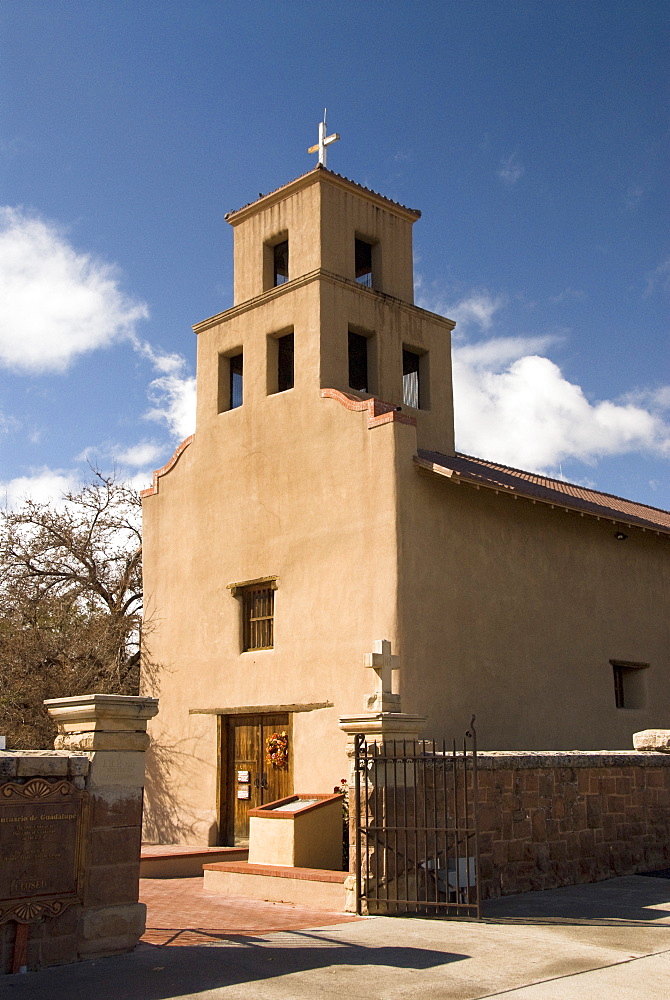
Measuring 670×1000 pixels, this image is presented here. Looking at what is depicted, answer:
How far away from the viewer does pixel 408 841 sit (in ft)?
35.7

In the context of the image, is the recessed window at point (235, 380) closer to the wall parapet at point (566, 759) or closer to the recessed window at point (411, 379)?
the recessed window at point (411, 379)

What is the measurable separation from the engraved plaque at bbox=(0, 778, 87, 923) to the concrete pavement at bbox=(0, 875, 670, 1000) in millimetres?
536

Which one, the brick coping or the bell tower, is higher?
the bell tower

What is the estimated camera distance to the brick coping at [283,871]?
11.6m

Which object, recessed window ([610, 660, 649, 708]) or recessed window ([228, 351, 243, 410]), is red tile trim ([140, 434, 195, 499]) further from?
recessed window ([610, 660, 649, 708])

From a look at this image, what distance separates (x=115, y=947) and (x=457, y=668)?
8.49 meters

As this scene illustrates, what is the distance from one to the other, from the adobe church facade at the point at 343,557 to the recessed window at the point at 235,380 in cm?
5

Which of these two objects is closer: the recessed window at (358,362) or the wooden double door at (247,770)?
the wooden double door at (247,770)

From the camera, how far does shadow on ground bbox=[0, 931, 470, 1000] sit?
716 cm

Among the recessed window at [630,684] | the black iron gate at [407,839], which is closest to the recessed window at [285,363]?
the recessed window at [630,684]

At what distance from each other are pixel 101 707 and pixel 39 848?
1.26 meters

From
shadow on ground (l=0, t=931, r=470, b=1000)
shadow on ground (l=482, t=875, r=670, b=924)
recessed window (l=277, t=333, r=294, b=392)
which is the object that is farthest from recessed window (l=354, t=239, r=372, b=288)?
shadow on ground (l=0, t=931, r=470, b=1000)

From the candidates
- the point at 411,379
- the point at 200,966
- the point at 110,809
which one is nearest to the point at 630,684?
the point at 411,379

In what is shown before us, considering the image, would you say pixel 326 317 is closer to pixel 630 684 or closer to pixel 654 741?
pixel 654 741
